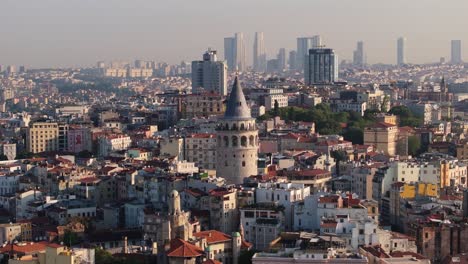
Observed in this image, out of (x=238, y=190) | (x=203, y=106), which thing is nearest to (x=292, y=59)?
(x=203, y=106)

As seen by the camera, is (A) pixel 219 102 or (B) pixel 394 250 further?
(A) pixel 219 102

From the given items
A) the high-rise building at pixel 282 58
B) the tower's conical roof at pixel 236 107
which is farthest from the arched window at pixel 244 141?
the high-rise building at pixel 282 58

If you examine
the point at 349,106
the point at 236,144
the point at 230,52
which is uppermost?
the point at 230,52

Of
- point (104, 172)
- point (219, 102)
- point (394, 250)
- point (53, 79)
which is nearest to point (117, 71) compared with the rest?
point (53, 79)

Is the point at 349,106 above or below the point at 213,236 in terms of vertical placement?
above

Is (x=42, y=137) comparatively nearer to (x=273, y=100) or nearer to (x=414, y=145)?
(x=273, y=100)

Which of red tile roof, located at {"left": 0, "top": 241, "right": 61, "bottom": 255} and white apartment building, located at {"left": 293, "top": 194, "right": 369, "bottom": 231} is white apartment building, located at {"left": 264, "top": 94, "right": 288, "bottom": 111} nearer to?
white apartment building, located at {"left": 293, "top": 194, "right": 369, "bottom": 231}

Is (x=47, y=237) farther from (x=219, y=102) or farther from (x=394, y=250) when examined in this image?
(x=219, y=102)
